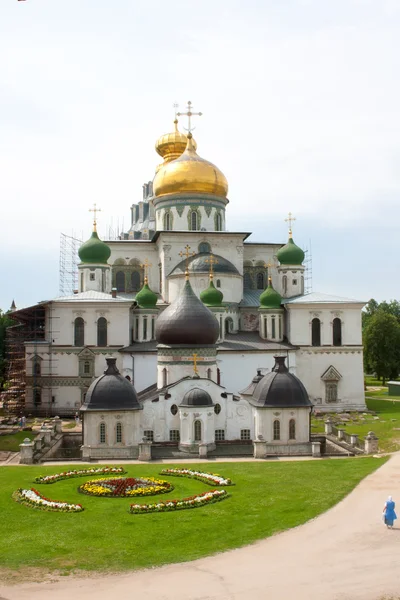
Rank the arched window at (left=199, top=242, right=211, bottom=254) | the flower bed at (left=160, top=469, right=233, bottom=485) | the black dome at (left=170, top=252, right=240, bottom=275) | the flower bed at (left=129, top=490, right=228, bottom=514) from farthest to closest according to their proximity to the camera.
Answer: the arched window at (left=199, top=242, right=211, bottom=254)
the black dome at (left=170, top=252, right=240, bottom=275)
the flower bed at (left=160, top=469, right=233, bottom=485)
the flower bed at (left=129, top=490, right=228, bottom=514)

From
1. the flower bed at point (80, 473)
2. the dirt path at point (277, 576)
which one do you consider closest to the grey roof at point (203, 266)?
the flower bed at point (80, 473)

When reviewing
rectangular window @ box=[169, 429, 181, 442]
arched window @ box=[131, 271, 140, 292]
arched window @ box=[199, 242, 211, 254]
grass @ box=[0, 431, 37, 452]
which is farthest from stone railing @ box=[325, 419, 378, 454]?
arched window @ box=[131, 271, 140, 292]

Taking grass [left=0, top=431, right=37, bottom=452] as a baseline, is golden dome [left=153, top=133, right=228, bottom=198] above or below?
above

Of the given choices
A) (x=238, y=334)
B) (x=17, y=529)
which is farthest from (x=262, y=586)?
(x=238, y=334)

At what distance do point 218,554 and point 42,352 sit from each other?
2915cm

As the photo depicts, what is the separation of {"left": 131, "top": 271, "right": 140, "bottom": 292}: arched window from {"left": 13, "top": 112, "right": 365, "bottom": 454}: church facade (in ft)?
0.23

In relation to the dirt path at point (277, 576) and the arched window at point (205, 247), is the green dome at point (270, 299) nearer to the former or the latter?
the arched window at point (205, 247)

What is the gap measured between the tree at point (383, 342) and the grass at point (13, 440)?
114 feet

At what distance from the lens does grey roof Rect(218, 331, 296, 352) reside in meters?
40.4

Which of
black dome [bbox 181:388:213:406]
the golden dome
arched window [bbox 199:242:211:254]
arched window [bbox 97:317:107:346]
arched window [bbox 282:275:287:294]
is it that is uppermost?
the golden dome

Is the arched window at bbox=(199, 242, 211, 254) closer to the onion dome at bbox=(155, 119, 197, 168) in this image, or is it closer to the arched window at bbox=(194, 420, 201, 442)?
the onion dome at bbox=(155, 119, 197, 168)

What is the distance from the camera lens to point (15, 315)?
43.7 m

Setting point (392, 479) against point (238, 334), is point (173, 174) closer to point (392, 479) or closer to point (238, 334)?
point (238, 334)

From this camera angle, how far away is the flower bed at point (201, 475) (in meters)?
21.6
